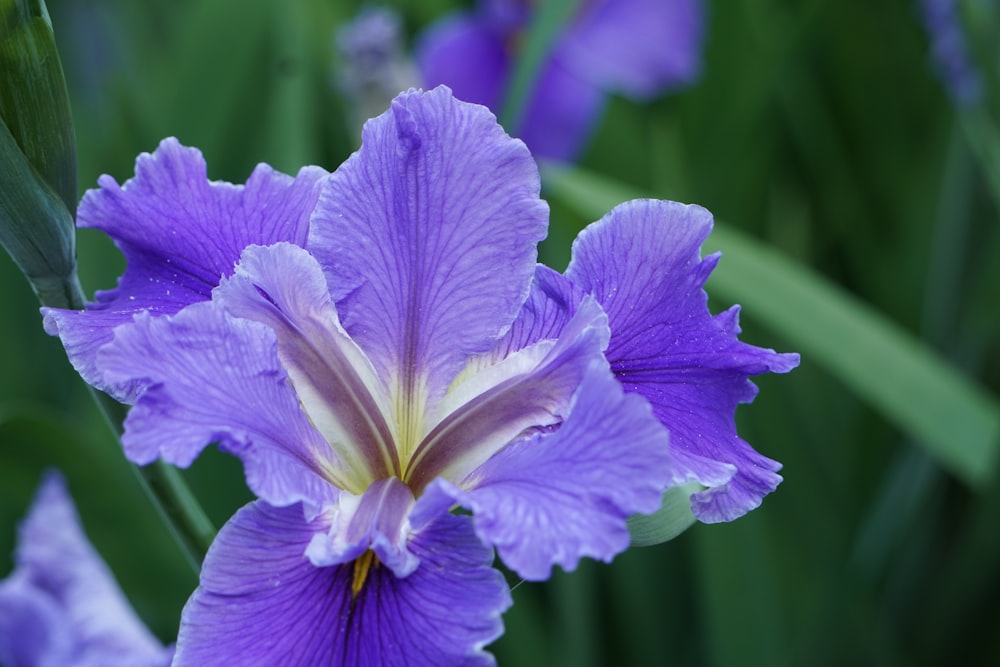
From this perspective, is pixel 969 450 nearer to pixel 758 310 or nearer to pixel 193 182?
pixel 758 310

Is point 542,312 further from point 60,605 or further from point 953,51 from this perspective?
point 953,51

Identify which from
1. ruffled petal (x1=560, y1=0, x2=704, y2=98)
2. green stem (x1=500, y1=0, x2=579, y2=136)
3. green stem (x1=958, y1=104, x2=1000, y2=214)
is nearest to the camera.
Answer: green stem (x1=500, y1=0, x2=579, y2=136)

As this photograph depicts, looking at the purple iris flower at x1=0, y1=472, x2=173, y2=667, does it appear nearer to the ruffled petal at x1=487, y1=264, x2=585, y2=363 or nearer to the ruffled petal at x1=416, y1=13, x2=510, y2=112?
the ruffled petal at x1=487, y1=264, x2=585, y2=363

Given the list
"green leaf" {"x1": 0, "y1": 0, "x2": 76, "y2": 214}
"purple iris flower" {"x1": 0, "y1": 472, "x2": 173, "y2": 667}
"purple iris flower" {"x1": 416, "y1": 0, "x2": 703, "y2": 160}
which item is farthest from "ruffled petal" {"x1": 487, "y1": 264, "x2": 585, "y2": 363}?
"purple iris flower" {"x1": 416, "y1": 0, "x2": 703, "y2": 160}

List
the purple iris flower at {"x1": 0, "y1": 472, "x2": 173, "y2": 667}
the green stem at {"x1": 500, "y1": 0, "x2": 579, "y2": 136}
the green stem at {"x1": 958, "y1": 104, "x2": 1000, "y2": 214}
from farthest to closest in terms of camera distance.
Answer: the green stem at {"x1": 958, "y1": 104, "x2": 1000, "y2": 214}
the green stem at {"x1": 500, "y1": 0, "x2": 579, "y2": 136}
the purple iris flower at {"x1": 0, "y1": 472, "x2": 173, "y2": 667}

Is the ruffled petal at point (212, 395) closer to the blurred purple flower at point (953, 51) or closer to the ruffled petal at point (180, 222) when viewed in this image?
the ruffled petal at point (180, 222)

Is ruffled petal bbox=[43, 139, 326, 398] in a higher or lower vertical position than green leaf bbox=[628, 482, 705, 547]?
higher
